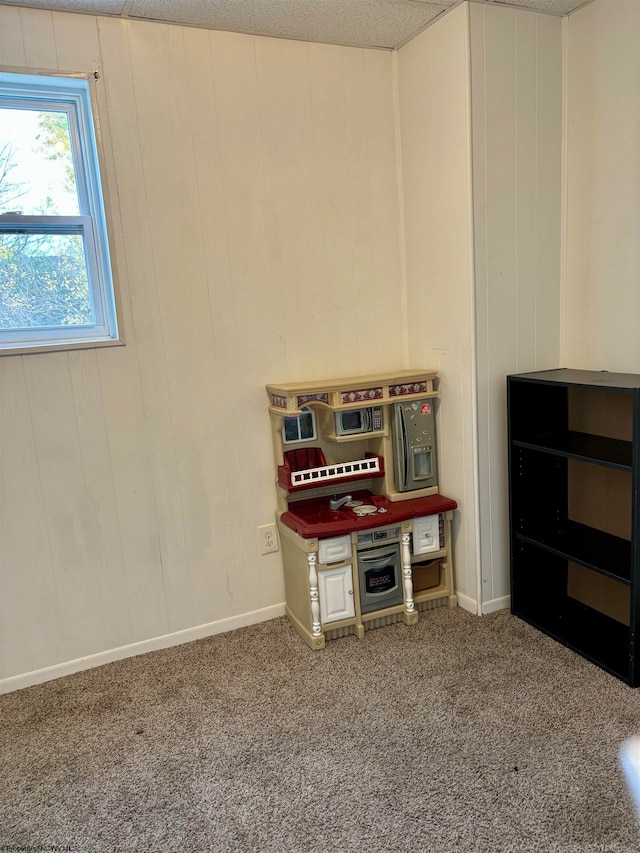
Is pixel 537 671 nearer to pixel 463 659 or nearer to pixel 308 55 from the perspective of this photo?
pixel 463 659

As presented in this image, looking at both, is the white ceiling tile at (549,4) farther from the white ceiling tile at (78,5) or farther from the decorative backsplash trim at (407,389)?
the decorative backsplash trim at (407,389)

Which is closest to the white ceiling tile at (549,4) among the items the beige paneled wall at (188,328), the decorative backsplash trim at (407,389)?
the beige paneled wall at (188,328)

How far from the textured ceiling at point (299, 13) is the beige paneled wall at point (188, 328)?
0.18 ft

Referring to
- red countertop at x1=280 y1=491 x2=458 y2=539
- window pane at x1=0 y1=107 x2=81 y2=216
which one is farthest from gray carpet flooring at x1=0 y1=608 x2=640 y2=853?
window pane at x1=0 y1=107 x2=81 y2=216

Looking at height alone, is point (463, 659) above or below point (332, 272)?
below

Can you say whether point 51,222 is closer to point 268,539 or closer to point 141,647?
point 268,539

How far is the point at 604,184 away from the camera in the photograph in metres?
2.40

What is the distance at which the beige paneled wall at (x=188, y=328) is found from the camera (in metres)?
2.31

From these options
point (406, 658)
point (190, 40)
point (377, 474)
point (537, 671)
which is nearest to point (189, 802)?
point (406, 658)

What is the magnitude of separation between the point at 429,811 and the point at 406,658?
75 cm

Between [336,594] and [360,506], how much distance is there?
378 millimetres

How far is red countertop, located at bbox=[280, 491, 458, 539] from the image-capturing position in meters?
2.46

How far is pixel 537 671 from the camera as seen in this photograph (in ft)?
7.29

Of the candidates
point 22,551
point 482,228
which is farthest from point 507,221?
point 22,551
